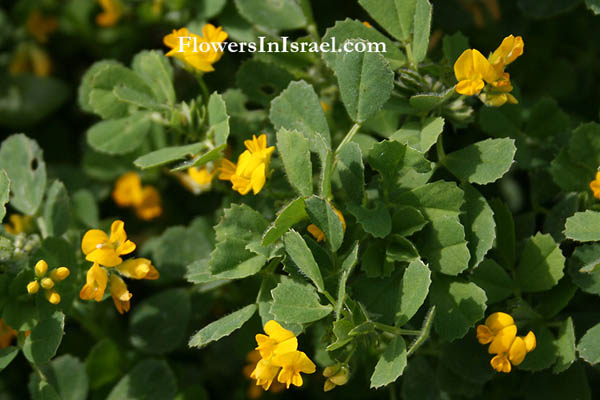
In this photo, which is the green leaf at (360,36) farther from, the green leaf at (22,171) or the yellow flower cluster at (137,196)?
the yellow flower cluster at (137,196)

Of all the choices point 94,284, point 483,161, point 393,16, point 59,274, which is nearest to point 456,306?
point 483,161

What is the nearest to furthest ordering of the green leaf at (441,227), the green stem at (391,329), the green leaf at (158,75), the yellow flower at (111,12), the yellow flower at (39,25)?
the green stem at (391,329)
the green leaf at (441,227)
the green leaf at (158,75)
the yellow flower at (111,12)
the yellow flower at (39,25)

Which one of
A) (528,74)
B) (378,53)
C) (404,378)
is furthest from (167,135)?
(528,74)

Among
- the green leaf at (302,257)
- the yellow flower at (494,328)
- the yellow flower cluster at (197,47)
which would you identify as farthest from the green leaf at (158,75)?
the yellow flower at (494,328)

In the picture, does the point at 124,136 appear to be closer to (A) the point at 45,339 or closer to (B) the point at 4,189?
(B) the point at 4,189

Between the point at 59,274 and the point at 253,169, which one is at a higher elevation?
the point at 253,169

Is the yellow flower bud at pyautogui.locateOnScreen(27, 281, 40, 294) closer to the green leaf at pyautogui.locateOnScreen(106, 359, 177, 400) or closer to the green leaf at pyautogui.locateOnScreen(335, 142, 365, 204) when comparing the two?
the green leaf at pyautogui.locateOnScreen(106, 359, 177, 400)

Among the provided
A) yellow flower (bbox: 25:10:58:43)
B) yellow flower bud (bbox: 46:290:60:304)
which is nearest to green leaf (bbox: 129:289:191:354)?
yellow flower bud (bbox: 46:290:60:304)
